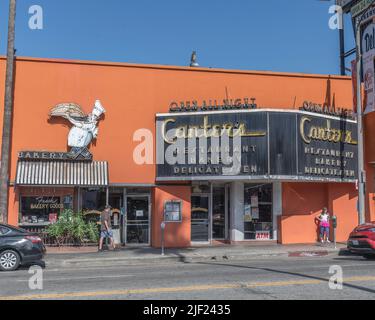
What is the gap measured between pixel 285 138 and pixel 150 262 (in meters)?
7.36

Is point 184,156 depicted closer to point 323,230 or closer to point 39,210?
point 39,210

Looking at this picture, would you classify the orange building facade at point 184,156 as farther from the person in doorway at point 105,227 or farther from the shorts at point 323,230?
the person in doorway at point 105,227

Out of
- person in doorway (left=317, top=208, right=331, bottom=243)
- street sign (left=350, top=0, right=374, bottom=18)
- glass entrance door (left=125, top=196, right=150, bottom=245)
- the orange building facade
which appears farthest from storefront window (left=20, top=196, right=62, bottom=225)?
street sign (left=350, top=0, right=374, bottom=18)

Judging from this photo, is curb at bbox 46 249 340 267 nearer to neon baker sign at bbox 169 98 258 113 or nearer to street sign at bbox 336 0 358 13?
neon baker sign at bbox 169 98 258 113

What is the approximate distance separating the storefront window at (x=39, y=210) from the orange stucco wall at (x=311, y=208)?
948 centimetres

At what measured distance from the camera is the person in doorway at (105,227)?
18812mm

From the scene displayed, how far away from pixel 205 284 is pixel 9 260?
655cm

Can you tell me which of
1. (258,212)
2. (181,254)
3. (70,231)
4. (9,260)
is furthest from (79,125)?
(258,212)

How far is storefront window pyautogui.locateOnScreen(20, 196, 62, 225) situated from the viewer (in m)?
19.3

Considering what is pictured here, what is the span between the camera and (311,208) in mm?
22312

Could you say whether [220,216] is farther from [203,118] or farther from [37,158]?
[37,158]
